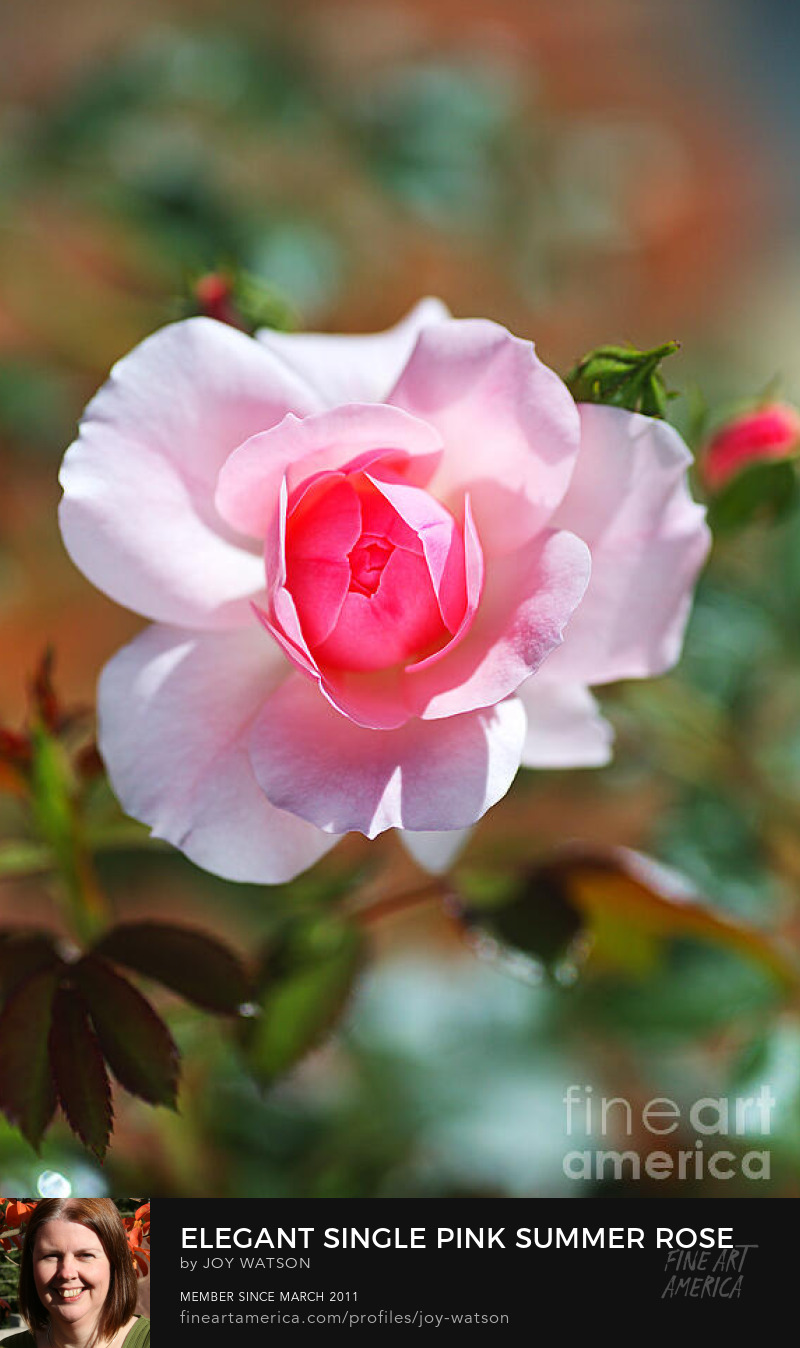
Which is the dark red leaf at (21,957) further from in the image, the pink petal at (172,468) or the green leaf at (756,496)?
the green leaf at (756,496)

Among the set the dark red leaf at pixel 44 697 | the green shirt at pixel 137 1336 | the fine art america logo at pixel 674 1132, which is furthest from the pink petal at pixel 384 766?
the fine art america logo at pixel 674 1132

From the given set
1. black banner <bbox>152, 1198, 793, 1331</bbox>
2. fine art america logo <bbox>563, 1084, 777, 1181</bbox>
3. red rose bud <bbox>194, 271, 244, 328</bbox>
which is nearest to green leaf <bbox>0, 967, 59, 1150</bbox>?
black banner <bbox>152, 1198, 793, 1331</bbox>

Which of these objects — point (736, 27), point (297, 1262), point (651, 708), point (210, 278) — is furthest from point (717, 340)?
point (297, 1262)

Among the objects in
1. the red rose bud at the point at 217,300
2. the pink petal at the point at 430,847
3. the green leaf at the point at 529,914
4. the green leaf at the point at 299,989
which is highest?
the red rose bud at the point at 217,300

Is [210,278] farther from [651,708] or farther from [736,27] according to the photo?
[736,27]

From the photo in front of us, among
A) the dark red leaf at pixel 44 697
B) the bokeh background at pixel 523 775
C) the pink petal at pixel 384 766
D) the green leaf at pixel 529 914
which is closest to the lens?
the pink petal at pixel 384 766

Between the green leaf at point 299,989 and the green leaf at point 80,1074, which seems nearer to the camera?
the green leaf at point 80,1074
